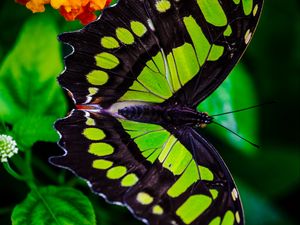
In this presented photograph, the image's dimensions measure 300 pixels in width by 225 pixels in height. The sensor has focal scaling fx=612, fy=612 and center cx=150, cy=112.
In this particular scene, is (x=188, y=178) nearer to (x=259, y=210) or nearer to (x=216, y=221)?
(x=216, y=221)

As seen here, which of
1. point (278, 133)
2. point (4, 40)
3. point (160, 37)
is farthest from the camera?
point (278, 133)

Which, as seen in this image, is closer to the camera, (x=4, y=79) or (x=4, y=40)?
(x=4, y=79)

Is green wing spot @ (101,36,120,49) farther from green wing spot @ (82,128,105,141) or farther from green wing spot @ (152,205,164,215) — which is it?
green wing spot @ (152,205,164,215)

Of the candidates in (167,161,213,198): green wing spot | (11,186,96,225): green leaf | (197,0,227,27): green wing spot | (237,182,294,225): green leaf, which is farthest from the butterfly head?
(237,182,294,225): green leaf

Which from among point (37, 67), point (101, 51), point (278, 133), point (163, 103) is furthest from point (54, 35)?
point (278, 133)

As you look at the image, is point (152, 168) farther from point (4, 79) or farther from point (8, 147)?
point (4, 79)

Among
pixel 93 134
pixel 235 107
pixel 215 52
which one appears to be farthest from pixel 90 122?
pixel 235 107
